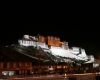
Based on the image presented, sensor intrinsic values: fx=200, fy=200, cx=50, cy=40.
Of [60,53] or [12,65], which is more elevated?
[60,53]

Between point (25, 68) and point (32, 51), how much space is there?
41100 mm

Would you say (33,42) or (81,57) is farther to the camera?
(81,57)

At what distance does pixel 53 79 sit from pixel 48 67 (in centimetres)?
3756

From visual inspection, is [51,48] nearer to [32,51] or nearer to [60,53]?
[60,53]

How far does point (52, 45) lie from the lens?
417ft

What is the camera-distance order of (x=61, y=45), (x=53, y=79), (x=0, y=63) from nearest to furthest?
(x=53, y=79), (x=0, y=63), (x=61, y=45)

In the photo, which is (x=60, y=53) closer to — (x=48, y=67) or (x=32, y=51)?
(x=32, y=51)

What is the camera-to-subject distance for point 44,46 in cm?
11888

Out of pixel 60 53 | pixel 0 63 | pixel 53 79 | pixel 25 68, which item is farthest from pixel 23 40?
pixel 53 79

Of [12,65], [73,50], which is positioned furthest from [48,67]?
[73,50]

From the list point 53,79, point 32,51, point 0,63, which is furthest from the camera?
point 32,51

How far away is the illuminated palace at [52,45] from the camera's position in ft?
362

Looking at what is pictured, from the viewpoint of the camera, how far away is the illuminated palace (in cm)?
11046

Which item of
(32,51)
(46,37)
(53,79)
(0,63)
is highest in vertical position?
(46,37)
